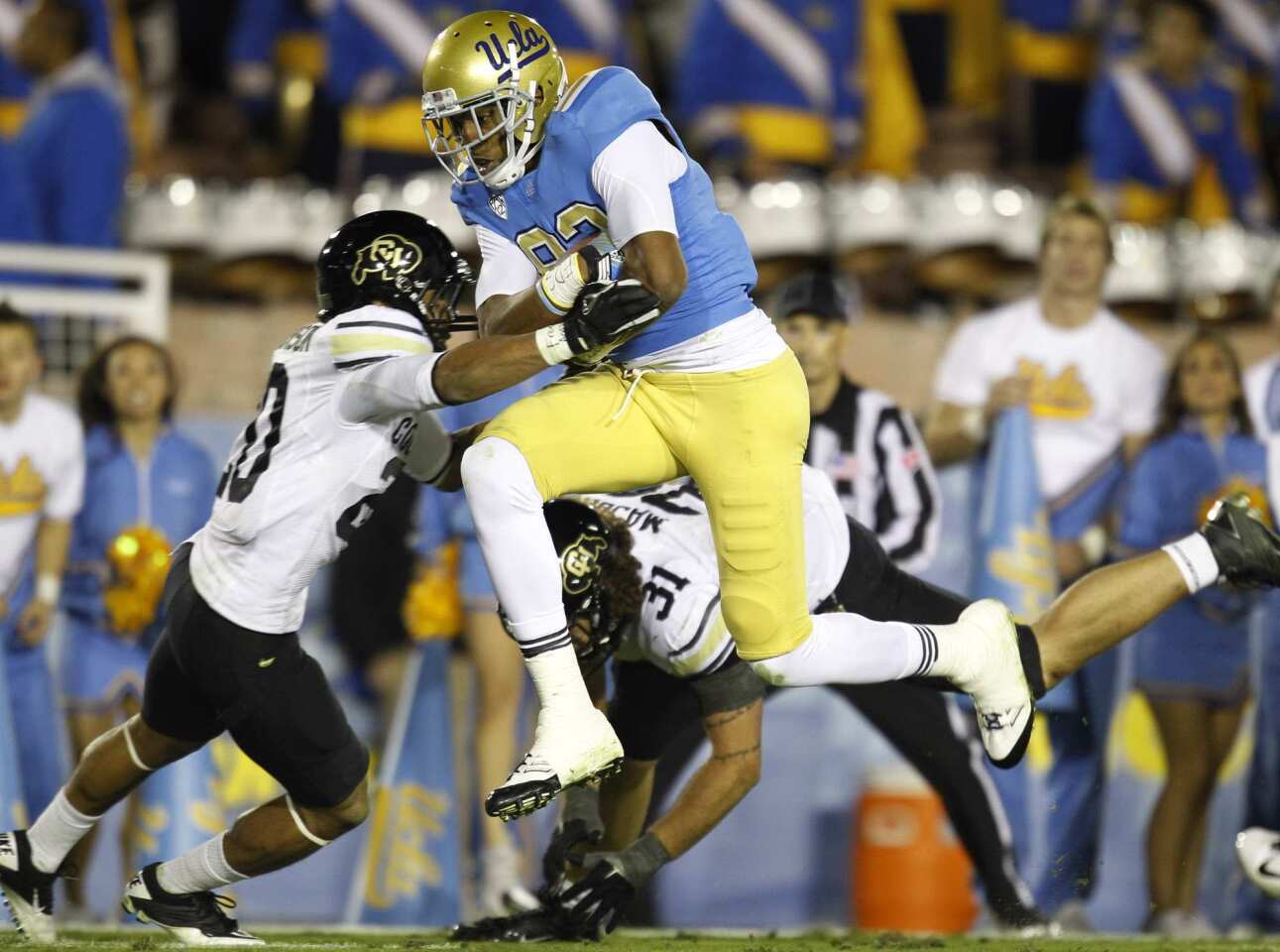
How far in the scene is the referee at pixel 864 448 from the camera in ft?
20.4

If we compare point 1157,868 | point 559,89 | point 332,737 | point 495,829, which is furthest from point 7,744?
point 1157,868

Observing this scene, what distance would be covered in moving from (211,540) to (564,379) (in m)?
0.86

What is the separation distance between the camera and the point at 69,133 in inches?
291

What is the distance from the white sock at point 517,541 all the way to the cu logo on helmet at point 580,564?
232mm

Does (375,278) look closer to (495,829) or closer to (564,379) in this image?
(564,379)

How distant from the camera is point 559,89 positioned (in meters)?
4.61

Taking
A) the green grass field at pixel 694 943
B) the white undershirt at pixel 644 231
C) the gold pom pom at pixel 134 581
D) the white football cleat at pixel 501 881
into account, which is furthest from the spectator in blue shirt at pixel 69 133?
the white undershirt at pixel 644 231

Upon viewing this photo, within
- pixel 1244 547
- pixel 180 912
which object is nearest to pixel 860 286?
pixel 1244 547

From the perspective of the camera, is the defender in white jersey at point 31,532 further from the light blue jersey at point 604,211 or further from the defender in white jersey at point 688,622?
the light blue jersey at point 604,211

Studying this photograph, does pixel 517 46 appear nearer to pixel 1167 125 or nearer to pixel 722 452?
pixel 722 452

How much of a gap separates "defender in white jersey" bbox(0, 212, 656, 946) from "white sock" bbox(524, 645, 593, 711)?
1.69 ft

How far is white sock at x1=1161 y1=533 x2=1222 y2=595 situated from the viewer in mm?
5020

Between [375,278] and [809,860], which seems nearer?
[375,278]

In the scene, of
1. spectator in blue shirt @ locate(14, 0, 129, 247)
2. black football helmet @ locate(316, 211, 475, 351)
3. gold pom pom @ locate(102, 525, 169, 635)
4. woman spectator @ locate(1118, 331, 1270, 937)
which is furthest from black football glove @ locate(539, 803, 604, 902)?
spectator in blue shirt @ locate(14, 0, 129, 247)
